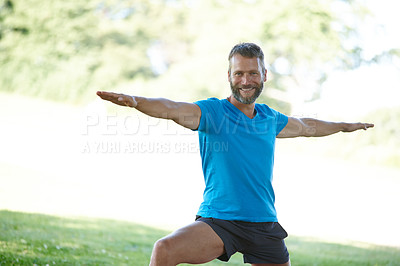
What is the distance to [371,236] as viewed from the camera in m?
8.99

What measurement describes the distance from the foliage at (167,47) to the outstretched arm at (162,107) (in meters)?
15.6

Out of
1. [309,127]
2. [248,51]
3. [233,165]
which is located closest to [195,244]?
[233,165]

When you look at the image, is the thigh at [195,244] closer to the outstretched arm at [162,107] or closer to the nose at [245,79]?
the outstretched arm at [162,107]

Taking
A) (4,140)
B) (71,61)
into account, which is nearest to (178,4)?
(71,61)

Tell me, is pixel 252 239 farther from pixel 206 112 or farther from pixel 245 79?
pixel 245 79

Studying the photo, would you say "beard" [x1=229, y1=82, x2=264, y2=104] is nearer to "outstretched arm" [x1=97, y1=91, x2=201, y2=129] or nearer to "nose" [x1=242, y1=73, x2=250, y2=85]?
"nose" [x1=242, y1=73, x2=250, y2=85]

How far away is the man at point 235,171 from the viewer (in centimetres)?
274

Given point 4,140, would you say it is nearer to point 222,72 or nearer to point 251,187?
point 222,72

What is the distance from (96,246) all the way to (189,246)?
351 cm

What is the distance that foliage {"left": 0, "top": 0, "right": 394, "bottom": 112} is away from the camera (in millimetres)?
17750

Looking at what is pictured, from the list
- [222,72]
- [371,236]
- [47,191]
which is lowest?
[371,236]

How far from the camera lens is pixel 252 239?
9.58ft

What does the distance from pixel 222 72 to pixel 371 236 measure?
11.0 metres

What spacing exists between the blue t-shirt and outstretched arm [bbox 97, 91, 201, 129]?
0.06 metres
